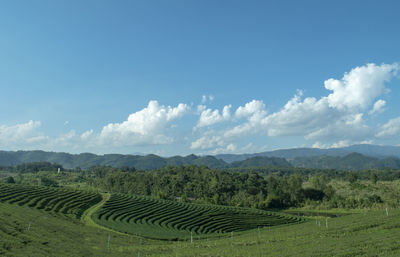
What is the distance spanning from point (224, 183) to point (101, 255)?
419ft

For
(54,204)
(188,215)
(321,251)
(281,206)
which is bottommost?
(281,206)

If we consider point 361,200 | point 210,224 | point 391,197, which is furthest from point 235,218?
point 391,197

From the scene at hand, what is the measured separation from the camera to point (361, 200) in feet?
357

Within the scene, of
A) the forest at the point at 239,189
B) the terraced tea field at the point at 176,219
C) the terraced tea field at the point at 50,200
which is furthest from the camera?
the forest at the point at 239,189

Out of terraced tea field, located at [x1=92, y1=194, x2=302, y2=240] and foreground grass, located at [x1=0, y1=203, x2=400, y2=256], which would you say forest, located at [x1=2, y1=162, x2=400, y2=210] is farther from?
foreground grass, located at [x1=0, y1=203, x2=400, y2=256]

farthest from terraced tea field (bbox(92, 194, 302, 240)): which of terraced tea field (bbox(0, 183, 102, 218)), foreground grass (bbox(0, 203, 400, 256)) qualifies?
foreground grass (bbox(0, 203, 400, 256))

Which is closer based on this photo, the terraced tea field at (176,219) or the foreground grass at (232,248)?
the foreground grass at (232,248)

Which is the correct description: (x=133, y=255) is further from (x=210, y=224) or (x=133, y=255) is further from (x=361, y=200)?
(x=361, y=200)

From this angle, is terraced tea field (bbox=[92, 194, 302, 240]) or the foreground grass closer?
the foreground grass

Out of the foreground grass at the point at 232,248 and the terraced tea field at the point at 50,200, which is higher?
the foreground grass at the point at 232,248

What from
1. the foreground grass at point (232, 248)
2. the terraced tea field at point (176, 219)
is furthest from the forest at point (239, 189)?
the foreground grass at point (232, 248)

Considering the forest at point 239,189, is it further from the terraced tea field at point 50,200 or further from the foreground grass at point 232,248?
the foreground grass at point 232,248

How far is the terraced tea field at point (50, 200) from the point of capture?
5566cm

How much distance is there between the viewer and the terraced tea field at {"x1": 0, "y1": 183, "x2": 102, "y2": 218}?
183 ft
